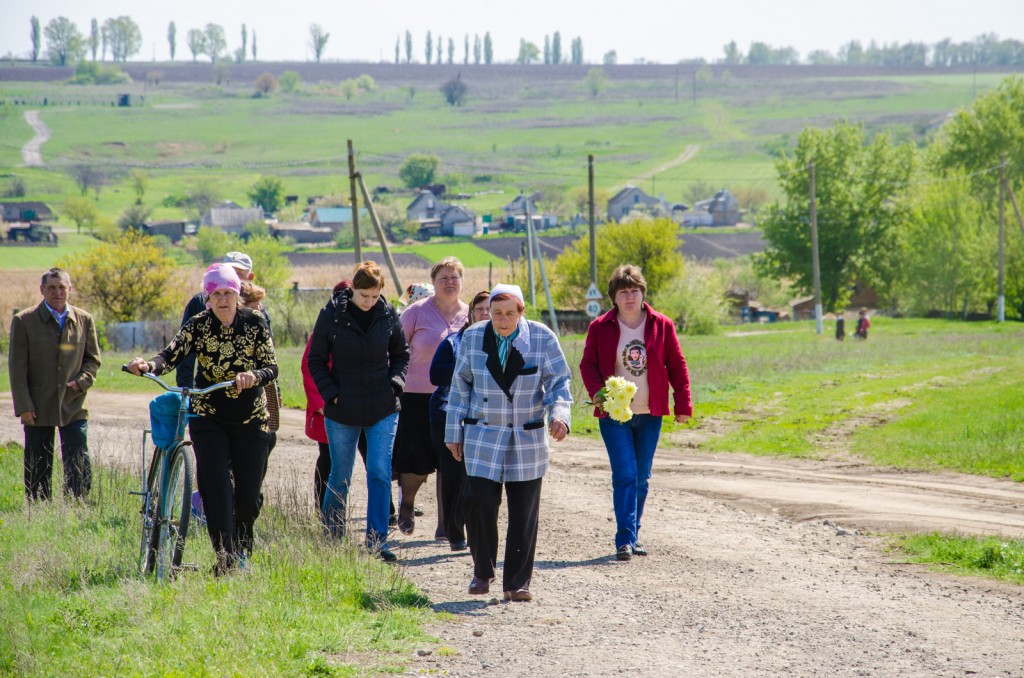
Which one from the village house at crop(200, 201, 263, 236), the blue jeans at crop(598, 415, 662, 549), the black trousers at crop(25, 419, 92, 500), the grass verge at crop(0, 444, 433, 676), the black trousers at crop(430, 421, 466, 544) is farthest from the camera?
the village house at crop(200, 201, 263, 236)

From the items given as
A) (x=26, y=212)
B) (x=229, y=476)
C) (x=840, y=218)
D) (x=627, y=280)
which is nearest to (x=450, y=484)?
(x=229, y=476)

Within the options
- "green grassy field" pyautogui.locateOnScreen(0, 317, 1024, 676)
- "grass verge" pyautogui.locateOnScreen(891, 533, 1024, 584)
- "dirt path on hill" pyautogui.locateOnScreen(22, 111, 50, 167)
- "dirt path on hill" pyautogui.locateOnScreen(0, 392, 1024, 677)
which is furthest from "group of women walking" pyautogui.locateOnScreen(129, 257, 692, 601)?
"dirt path on hill" pyautogui.locateOnScreen(22, 111, 50, 167)

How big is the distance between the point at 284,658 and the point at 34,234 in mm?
106929

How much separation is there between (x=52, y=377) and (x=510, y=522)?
462 cm

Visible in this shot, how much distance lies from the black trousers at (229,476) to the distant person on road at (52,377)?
2.88 m

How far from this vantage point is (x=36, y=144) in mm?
179625

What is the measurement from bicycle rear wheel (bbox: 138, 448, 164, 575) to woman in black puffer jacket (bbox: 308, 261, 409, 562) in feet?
4.00

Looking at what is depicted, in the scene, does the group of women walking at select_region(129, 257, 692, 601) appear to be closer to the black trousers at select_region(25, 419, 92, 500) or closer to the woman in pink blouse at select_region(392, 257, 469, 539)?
the woman in pink blouse at select_region(392, 257, 469, 539)

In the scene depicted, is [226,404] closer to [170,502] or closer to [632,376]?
[170,502]

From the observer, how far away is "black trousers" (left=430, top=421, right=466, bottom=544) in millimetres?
8328

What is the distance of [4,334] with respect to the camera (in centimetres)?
3909

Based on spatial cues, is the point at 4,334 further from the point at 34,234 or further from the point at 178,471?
the point at 34,234

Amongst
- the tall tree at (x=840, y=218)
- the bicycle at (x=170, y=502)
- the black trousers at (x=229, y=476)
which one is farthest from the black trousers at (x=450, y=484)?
the tall tree at (x=840, y=218)

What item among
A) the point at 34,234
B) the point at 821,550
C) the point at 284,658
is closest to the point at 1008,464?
the point at 821,550
